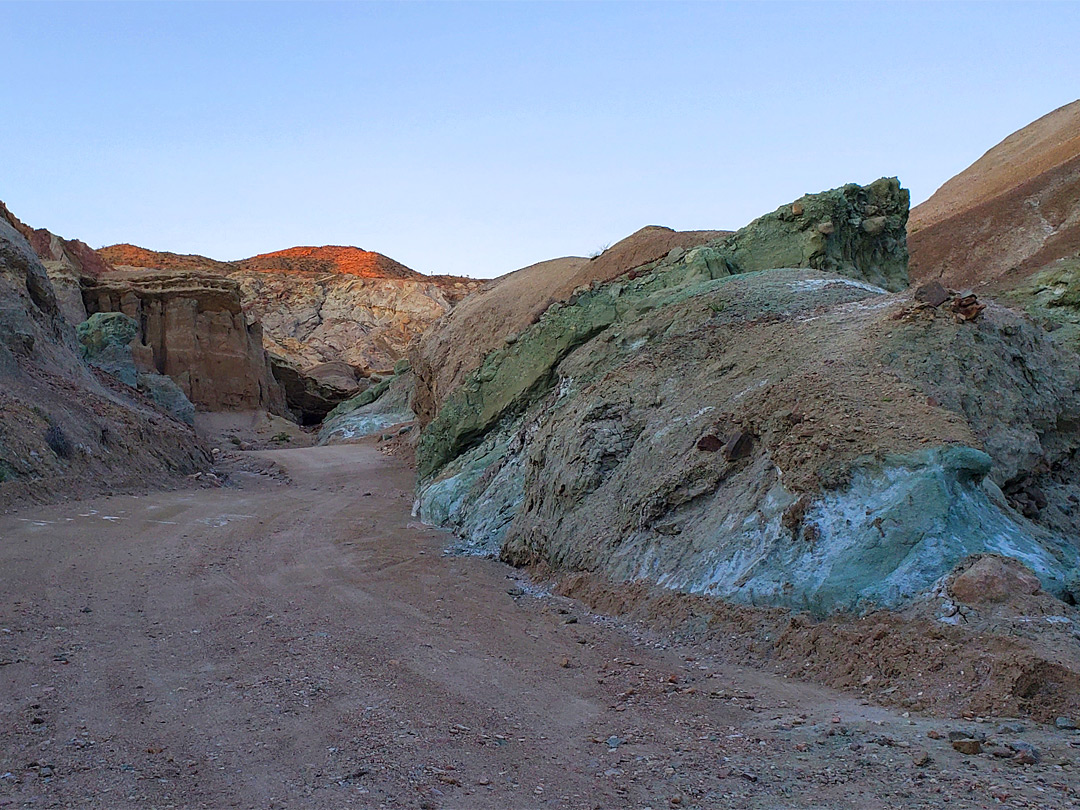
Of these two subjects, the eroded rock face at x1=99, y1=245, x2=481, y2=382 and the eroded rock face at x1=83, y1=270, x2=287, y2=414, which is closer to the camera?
the eroded rock face at x1=83, y1=270, x2=287, y2=414

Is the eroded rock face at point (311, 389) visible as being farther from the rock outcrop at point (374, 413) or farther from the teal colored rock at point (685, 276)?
the teal colored rock at point (685, 276)

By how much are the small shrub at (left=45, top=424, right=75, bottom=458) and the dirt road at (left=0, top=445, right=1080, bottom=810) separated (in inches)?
198

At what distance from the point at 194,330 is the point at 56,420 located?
64.8 ft

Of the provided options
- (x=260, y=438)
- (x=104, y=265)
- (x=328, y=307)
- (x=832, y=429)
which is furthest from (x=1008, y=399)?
(x=328, y=307)

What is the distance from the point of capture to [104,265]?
41.0 metres

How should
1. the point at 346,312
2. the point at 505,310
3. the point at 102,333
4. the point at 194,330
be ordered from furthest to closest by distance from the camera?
the point at 346,312 → the point at 194,330 → the point at 102,333 → the point at 505,310

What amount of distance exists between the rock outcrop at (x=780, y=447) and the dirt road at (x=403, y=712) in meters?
0.81

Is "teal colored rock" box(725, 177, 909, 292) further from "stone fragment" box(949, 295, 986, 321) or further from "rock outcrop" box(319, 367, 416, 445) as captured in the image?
"rock outcrop" box(319, 367, 416, 445)

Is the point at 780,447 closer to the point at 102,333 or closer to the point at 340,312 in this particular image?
the point at 102,333

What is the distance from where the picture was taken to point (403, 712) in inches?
164

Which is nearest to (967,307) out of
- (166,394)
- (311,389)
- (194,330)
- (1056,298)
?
(1056,298)

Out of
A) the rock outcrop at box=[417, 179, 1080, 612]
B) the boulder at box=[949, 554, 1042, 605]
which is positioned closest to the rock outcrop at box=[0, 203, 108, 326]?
the rock outcrop at box=[417, 179, 1080, 612]

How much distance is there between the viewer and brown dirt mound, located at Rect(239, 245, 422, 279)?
62.4 m

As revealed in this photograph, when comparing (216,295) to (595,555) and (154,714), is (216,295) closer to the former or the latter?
(595,555)
